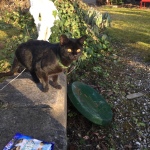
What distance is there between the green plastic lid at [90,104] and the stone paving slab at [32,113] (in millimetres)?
269

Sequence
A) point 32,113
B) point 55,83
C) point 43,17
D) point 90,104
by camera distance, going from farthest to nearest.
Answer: point 43,17, point 90,104, point 55,83, point 32,113

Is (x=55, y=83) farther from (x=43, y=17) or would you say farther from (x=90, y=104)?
(x=43, y=17)

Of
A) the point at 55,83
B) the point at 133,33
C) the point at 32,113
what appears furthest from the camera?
the point at 133,33

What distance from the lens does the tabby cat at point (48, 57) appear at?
267 cm

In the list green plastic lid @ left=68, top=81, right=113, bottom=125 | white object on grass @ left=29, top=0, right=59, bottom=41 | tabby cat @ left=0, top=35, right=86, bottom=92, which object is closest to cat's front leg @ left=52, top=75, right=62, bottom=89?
tabby cat @ left=0, top=35, right=86, bottom=92

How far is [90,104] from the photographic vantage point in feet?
12.0

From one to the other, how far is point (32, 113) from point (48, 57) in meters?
0.69

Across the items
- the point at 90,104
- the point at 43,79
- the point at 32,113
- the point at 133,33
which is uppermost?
the point at 43,79

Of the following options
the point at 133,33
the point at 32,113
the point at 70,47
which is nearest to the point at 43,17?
the point at 70,47

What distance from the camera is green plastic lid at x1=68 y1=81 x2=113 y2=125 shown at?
3287 millimetres

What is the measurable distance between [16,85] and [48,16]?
2196 mm

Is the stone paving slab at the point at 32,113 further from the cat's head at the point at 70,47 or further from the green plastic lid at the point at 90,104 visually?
the cat's head at the point at 70,47

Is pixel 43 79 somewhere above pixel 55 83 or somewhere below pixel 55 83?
above

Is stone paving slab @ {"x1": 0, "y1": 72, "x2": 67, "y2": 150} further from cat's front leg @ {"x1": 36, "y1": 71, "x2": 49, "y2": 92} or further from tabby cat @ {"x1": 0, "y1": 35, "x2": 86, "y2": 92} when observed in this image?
tabby cat @ {"x1": 0, "y1": 35, "x2": 86, "y2": 92}
